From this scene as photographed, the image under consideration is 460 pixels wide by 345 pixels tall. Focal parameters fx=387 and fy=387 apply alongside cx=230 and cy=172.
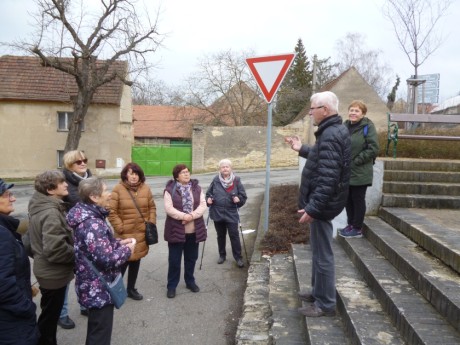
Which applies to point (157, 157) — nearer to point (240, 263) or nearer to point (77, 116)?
point (77, 116)

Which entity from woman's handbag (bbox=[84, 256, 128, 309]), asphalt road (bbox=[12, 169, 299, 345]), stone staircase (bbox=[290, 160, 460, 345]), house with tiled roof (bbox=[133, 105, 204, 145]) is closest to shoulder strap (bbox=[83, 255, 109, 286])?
woman's handbag (bbox=[84, 256, 128, 309])

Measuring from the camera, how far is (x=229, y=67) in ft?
103

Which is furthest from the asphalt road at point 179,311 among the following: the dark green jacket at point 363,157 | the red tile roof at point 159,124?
the red tile roof at point 159,124

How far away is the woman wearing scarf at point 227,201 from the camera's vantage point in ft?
18.9

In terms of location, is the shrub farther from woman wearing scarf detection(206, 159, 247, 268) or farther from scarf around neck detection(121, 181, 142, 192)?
scarf around neck detection(121, 181, 142, 192)

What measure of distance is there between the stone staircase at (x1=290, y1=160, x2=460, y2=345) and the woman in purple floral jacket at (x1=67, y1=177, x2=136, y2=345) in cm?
150

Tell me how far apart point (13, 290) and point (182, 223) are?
241 cm

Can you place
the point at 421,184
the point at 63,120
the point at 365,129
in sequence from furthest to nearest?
1. the point at 63,120
2. the point at 421,184
3. the point at 365,129

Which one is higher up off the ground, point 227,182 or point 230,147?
point 230,147

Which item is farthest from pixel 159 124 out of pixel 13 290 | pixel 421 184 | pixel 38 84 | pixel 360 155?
pixel 13 290

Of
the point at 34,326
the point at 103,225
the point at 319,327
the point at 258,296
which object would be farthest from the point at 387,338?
the point at 34,326

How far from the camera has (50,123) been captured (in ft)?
80.3

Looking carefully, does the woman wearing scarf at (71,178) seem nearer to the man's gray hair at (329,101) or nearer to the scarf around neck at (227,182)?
the scarf around neck at (227,182)

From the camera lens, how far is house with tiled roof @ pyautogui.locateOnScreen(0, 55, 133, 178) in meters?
24.0
